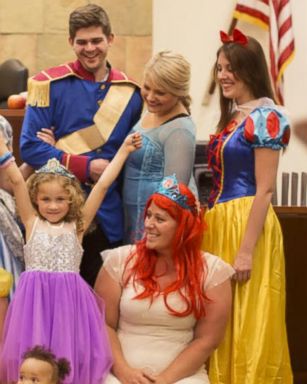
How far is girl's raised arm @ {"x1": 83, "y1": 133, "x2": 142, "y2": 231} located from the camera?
427 centimetres

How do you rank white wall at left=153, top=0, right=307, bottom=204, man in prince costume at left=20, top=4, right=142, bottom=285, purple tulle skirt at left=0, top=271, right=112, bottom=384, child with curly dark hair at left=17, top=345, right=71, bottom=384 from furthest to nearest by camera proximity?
1. white wall at left=153, top=0, right=307, bottom=204
2. man in prince costume at left=20, top=4, right=142, bottom=285
3. purple tulle skirt at left=0, top=271, right=112, bottom=384
4. child with curly dark hair at left=17, top=345, right=71, bottom=384

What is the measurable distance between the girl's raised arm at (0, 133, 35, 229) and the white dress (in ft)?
1.07

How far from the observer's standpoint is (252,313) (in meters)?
4.25

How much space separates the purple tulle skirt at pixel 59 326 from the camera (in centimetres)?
401

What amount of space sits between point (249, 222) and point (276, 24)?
323 cm

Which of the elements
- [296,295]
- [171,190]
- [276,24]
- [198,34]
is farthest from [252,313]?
[198,34]

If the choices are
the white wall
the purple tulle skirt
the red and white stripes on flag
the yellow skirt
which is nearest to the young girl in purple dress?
the purple tulle skirt

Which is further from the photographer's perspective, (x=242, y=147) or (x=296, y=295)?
(x=296, y=295)

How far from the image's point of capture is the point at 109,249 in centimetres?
443

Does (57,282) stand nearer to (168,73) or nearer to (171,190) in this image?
(171,190)

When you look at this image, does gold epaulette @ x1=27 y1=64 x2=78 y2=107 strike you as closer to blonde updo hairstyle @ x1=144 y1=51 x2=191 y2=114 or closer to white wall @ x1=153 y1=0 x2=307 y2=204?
blonde updo hairstyle @ x1=144 y1=51 x2=191 y2=114

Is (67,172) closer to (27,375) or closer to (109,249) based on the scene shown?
(109,249)

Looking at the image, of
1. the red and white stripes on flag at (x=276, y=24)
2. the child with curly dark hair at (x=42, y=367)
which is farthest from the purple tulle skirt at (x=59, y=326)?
the red and white stripes on flag at (x=276, y=24)

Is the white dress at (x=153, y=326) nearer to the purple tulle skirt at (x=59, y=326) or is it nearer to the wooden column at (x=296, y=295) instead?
the purple tulle skirt at (x=59, y=326)
